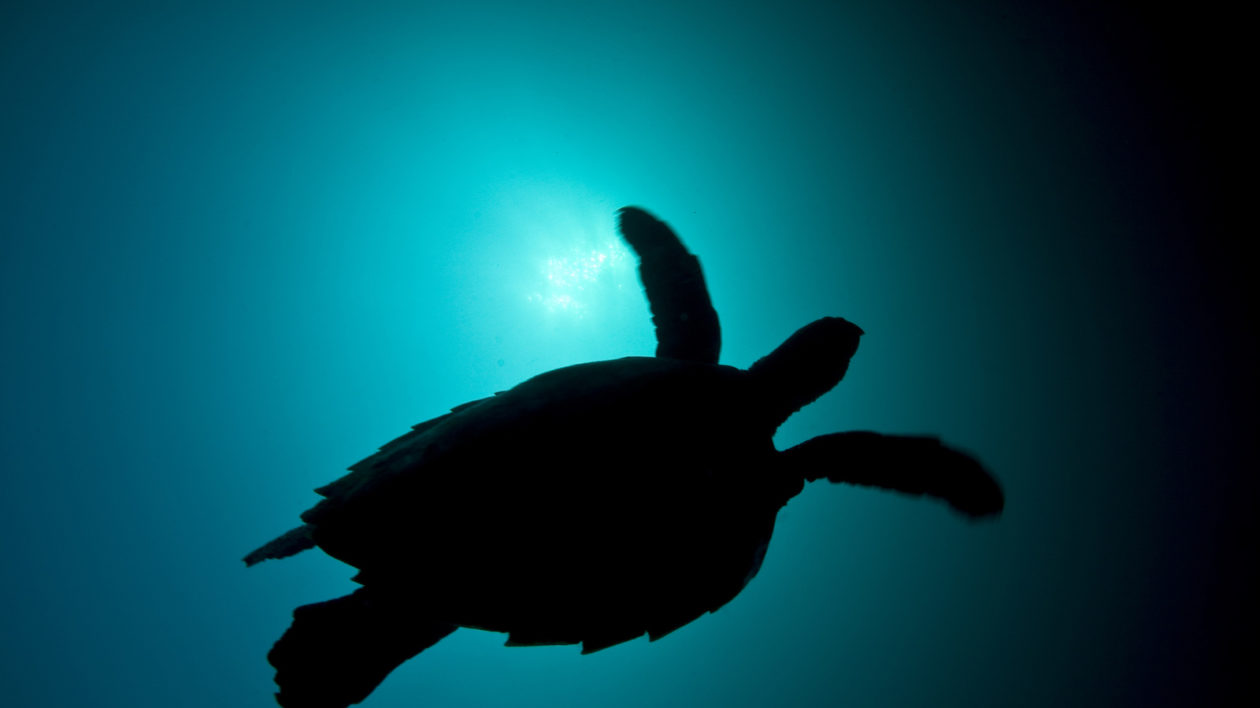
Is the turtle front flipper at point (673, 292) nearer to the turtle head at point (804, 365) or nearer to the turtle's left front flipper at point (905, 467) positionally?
the turtle head at point (804, 365)

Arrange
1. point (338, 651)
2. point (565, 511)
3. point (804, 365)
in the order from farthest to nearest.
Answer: point (804, 365), point (338, 651), point (565, 511)

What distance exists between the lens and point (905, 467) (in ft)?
7.00

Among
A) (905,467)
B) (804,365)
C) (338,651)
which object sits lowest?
(905,467)

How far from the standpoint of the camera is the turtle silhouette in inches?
54.6

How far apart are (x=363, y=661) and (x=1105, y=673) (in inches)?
1509

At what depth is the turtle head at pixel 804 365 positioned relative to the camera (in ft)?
7.65

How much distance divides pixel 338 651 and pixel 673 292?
2.67m

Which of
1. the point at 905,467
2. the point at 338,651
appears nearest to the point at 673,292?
the point at 905,467

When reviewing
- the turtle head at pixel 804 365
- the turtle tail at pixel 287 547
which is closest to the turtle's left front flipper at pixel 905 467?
the turtle head at pixel 804 365

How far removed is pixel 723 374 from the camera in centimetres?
201

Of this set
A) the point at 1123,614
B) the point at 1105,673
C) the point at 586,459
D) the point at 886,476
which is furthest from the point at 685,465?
the point at 1105,673

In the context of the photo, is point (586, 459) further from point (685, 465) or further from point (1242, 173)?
point (1242, 173)

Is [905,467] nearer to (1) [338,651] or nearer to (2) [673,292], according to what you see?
(2) [673,292]

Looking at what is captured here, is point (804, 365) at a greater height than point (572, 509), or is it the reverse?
point (804, 365)
